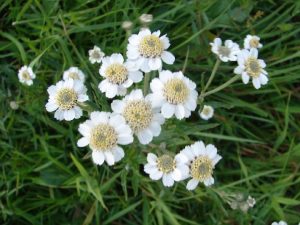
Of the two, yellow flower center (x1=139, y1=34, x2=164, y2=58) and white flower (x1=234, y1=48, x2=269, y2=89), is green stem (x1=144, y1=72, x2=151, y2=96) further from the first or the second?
white flower (x1=234, y1=48, x2=269, y2=89)

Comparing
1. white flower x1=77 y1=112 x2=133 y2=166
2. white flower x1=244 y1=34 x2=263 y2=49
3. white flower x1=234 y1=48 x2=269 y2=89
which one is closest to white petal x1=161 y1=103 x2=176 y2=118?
white flower x1=77 y1=112 x2=133 y2=166

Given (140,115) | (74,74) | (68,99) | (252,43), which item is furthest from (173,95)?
(252,43)

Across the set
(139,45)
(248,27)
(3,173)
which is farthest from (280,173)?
(3,173)

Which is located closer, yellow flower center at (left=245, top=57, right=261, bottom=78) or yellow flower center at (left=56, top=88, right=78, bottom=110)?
yellow flower center at (left=56, top=88, right=78, bottom=110)

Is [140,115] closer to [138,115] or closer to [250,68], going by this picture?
[138,115]

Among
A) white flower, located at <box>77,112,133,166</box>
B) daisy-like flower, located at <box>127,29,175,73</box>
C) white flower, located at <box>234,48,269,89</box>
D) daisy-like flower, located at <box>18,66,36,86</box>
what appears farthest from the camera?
daisy-like flower, located at <box>18,66,36,86</box>

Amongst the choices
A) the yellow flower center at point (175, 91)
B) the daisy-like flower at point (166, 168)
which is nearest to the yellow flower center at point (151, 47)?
the yellow flower center at point (175, 91)

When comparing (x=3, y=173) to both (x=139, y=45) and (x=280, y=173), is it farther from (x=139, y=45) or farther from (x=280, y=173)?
(x=280, y=173)

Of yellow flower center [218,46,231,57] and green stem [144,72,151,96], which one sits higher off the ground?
green stem [144,72,151,96]
